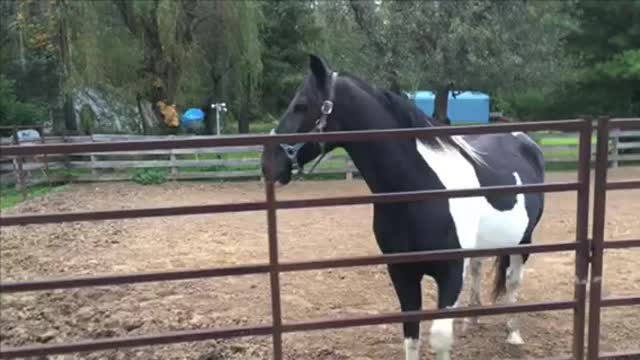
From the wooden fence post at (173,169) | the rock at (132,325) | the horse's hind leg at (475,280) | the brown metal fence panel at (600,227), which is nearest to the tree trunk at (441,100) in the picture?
the wooden fence post at (173,169)

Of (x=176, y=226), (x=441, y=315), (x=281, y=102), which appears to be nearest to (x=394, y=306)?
(x=441, y=315)

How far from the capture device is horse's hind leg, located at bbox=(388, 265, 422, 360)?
130 inches

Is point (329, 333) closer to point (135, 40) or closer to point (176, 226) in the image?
point (176, 226)

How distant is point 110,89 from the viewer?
15.2 meters

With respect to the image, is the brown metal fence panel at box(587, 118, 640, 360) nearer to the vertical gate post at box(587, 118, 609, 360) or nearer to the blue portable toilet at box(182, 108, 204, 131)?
the vertical gate post at box(587, 118, 609, 360)

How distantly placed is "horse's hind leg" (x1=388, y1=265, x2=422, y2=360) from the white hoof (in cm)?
124

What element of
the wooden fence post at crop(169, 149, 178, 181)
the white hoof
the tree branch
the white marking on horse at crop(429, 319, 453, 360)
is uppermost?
the tree branch

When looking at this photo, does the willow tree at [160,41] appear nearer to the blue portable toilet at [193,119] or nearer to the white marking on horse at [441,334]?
the blue portable toilet at [193,119]

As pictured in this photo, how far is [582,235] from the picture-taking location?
2967mm

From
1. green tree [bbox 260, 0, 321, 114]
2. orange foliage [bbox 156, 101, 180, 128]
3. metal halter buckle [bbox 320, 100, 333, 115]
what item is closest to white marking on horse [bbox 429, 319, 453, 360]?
metal halter buckle [bbox 320, 100, 333, 115]

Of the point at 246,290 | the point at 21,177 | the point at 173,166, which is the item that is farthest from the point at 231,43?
the point at 246,290

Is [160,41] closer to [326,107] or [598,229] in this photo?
[326,107]

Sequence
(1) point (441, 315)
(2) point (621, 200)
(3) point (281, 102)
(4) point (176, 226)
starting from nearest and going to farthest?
1. (1) point (441, 315)
2. (4) point (176, 226)
3. (2) point (621, 200)
4. (3) point (281, 102)

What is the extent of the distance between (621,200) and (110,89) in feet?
37.1
